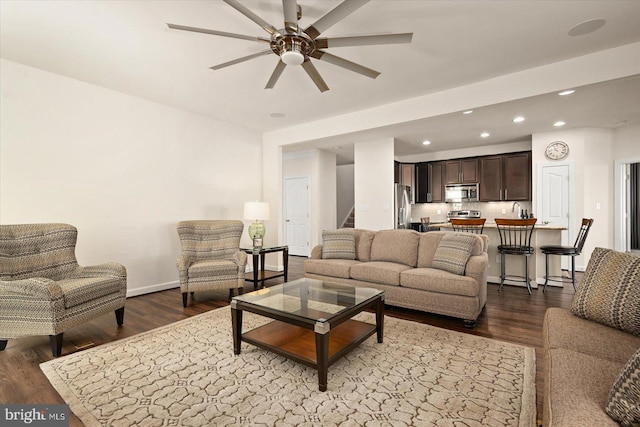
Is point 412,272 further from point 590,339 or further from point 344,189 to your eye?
point 344,189

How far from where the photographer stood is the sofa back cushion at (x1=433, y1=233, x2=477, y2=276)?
324cm

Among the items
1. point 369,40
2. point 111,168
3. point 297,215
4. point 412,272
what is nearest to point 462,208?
point 297,215

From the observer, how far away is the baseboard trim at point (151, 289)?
4.20 metres

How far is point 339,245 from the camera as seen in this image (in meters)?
4.26

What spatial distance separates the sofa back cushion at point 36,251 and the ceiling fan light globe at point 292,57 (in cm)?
278

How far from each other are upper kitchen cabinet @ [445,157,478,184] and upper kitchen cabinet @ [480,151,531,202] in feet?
0.57

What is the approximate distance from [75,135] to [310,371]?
154 inches

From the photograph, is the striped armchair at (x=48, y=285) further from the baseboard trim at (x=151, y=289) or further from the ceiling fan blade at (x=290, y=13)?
the ceiling fan blade at (x=290, y=13)

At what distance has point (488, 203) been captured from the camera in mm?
7406

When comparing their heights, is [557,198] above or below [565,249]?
above

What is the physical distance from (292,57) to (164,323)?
284 centimetres

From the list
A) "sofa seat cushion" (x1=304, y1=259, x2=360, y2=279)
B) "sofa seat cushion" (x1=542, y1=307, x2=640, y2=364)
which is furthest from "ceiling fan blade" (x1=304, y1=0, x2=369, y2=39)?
"sofa seat cushion" (x1=304, y1=259, x2=360, y2=279)

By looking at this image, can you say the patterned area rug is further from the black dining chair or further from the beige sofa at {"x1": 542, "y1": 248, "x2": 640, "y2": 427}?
the black dining chair

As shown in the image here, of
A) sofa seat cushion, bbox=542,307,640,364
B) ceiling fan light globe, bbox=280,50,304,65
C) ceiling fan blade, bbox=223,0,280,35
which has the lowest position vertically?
sofa seat cushion, bbox=542,307,640,364
